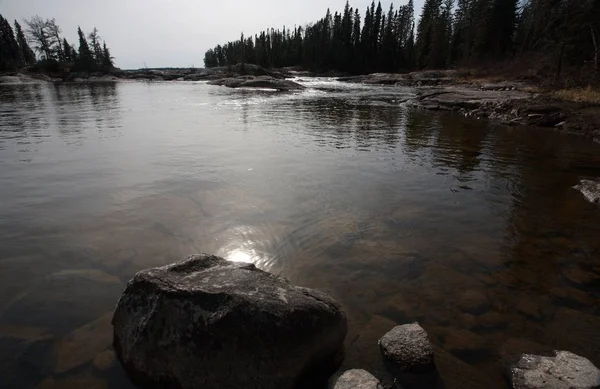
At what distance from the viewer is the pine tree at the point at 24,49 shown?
100688 millimetres

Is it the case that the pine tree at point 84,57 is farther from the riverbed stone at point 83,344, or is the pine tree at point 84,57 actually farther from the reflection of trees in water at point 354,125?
the riverbed stone at point 83,344

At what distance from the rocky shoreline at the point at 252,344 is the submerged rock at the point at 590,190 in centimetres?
671

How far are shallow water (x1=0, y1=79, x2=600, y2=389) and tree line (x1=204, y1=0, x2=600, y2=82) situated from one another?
27765 mm

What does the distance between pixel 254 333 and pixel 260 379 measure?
41cm

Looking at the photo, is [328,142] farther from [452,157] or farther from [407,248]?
[407,248]

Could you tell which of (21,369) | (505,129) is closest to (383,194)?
(21,369)

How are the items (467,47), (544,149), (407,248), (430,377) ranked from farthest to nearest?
(467,47) → (544,149) → (407,248) → (430,377)

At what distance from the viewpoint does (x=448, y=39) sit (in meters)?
83.1

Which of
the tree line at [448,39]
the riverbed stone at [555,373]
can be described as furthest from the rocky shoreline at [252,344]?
the tree line at [448,39]

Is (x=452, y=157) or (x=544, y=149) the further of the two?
(x=544, y=149)

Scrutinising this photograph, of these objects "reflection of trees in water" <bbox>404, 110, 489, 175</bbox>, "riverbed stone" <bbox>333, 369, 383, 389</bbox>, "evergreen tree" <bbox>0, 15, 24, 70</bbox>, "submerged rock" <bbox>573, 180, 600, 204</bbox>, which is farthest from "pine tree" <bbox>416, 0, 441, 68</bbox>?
"evergreen tree" <bbox>0, 15, 24, 70</bbox>

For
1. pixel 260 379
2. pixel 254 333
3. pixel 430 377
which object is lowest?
pixel 430 377

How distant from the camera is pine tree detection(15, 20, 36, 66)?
330ft

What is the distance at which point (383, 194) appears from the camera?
8.74 meters
